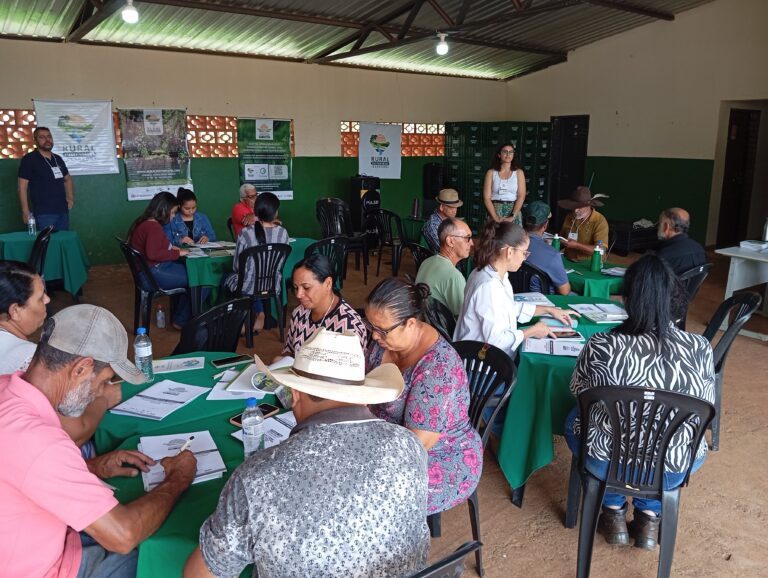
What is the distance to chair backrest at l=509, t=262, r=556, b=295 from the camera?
13.6 feet

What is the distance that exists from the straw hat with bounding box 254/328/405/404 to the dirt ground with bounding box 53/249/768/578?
144 cm

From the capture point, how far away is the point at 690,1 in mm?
8859

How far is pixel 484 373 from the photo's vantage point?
102 inches

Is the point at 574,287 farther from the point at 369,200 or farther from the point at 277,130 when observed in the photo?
the point at 277,130

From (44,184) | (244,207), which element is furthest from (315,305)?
(44,184)

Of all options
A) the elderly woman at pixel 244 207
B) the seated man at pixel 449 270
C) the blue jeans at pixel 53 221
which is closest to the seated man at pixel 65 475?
the seated man at pixel 449 270

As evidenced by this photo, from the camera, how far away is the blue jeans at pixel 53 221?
21.9 ft

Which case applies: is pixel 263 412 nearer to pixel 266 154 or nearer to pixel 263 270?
pixel 263 270

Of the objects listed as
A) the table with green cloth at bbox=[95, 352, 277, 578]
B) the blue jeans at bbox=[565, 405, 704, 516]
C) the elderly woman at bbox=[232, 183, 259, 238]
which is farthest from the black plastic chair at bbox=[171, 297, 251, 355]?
the elderly woman at bbox=[232, 183, 259, 238]

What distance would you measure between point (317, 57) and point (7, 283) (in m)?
7.83

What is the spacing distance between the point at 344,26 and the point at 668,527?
756 cm

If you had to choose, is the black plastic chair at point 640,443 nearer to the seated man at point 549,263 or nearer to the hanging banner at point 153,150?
the seated man at point 549,263

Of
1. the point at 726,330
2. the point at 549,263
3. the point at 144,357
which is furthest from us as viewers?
the point at 549,263

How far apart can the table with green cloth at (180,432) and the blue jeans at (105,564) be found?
0.48 ft
